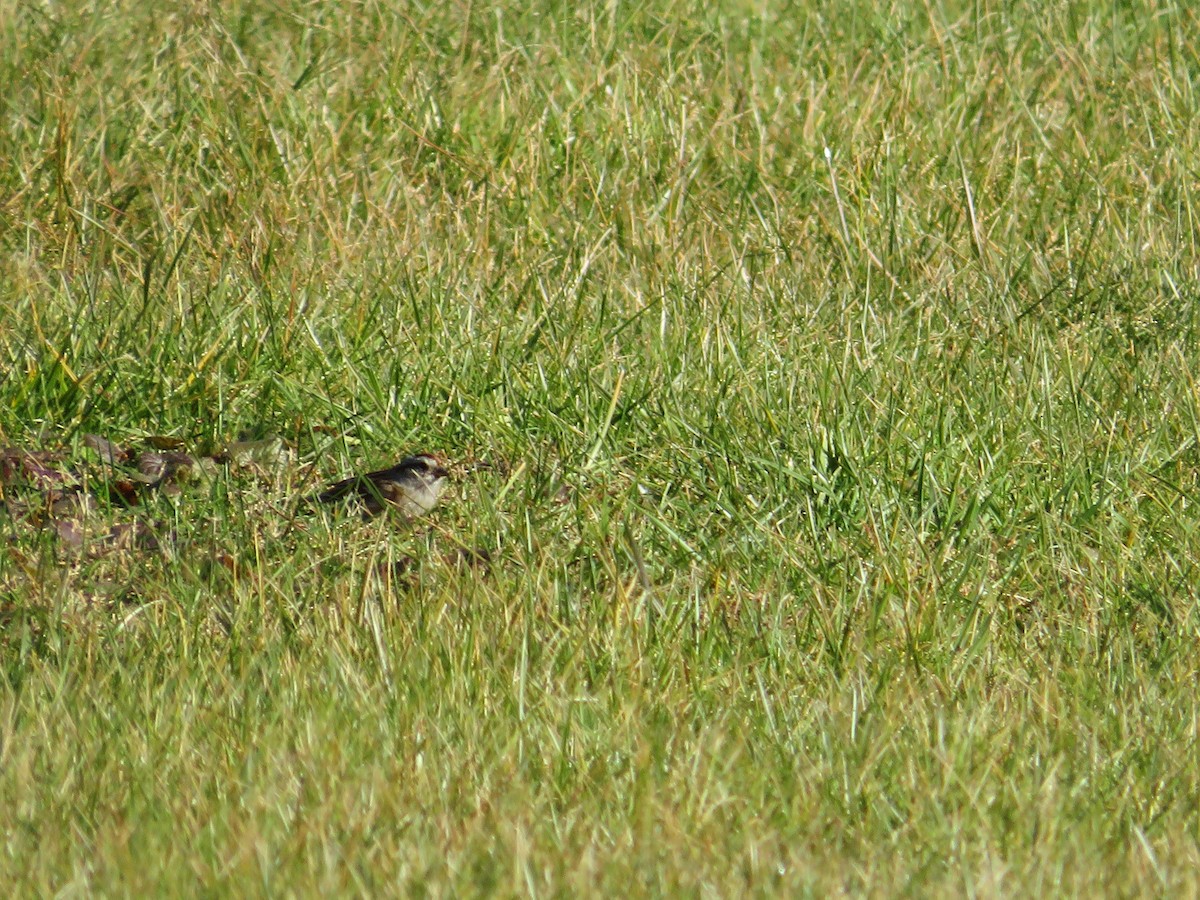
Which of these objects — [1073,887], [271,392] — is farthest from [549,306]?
[1073,887]

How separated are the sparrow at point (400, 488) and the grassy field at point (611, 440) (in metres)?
0.06

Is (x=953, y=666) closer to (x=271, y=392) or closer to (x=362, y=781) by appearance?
(x=362, y=781)

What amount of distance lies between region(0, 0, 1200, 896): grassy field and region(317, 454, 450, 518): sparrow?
0.06m

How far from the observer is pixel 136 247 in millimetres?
4980

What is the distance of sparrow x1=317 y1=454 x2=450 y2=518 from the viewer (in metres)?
3.76

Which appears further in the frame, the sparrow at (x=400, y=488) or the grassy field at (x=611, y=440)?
the sparrow at (x=400, y=488)

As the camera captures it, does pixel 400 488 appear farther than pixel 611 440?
No

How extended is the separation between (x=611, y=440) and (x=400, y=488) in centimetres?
53

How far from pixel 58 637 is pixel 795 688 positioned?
1314 mm

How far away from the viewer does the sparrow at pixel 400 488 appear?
3762 millimetres

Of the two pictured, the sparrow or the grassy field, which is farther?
the sparrow

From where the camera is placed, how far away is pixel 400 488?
12.4 feet

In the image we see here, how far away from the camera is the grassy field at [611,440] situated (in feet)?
8.82

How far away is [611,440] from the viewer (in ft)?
13.3
